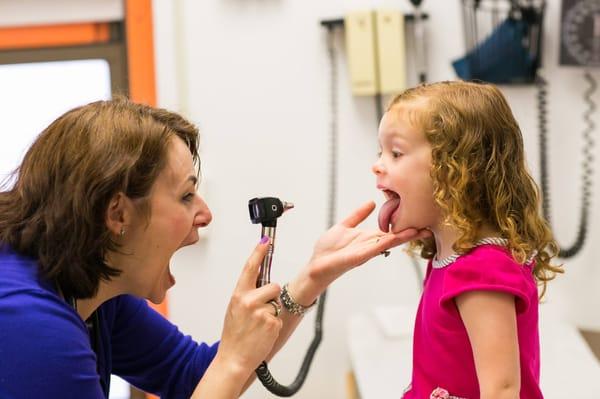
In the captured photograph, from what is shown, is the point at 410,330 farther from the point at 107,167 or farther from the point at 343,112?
the point at 107,167

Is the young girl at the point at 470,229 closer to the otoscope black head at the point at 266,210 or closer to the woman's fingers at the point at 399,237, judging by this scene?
the woman's fingers at the point at 399,237

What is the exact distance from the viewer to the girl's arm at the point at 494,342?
45.8 inches

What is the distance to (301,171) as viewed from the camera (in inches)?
95.1

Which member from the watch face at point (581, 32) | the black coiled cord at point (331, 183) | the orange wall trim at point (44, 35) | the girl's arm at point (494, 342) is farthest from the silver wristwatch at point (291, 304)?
the orange wall trim at point (44, 35)

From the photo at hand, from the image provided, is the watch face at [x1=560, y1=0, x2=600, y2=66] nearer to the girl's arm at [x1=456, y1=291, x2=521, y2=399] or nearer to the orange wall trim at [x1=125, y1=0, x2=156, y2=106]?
the orange wall trim at [x1=125, y1=0, x2=156, y2=106]

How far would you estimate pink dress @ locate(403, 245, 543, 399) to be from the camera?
1198 millimetres

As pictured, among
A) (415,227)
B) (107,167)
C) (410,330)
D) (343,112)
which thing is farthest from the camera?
(343,112)

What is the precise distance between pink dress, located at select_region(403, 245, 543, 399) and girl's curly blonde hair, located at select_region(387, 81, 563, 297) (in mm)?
33

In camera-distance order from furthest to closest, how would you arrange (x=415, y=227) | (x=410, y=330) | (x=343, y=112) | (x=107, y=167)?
(x=343, y=112) → (x=410, y=330) → (x=415, y=227) → (x=107, y=167)

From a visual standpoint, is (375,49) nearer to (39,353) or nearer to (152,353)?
(152,353)

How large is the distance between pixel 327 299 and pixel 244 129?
549 mm

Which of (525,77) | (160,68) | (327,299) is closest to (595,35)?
(525,77)

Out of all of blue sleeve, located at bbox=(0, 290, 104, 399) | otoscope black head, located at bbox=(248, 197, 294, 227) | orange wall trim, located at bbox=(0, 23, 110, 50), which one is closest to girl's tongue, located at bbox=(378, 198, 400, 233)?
otoscope black head, located at bbox=(248, 197, 294, 227)

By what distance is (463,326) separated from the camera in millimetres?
1231
